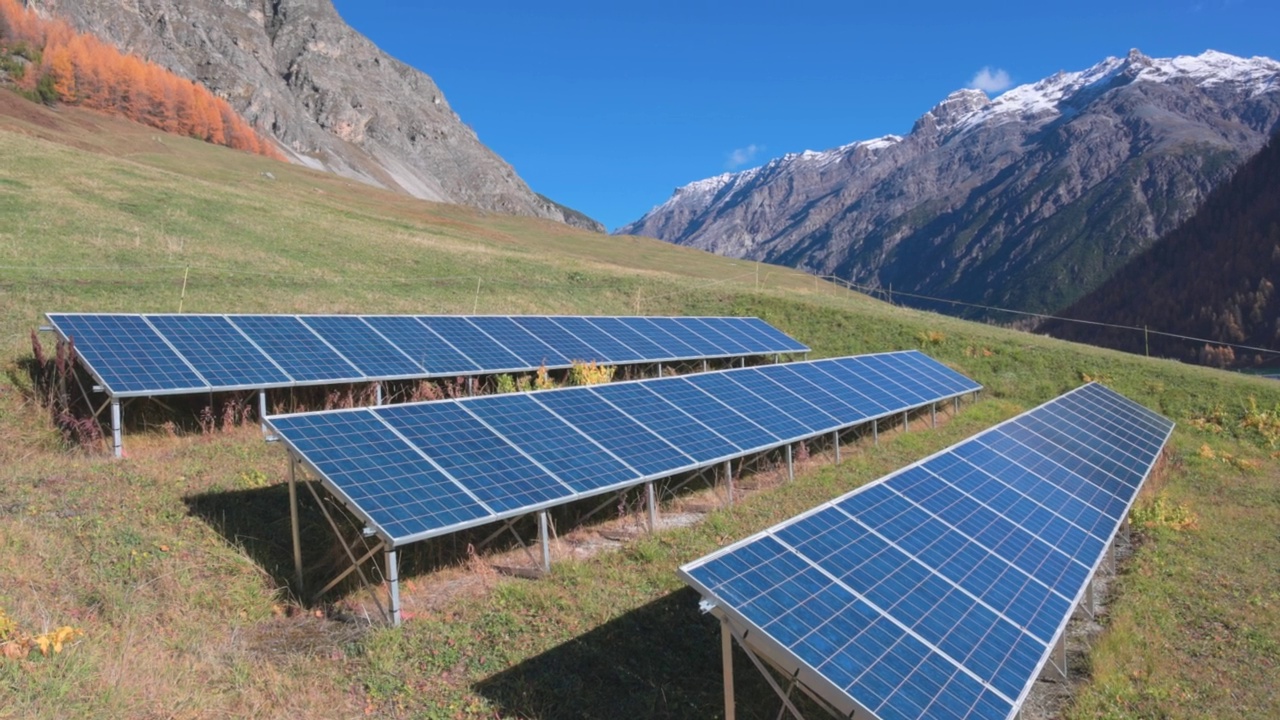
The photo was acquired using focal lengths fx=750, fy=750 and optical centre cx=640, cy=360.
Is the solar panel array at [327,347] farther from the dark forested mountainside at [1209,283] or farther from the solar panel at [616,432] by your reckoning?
the dark forested mountainside at [1209,283]

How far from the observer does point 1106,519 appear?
12.9 meters

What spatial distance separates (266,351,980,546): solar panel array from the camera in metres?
9.80

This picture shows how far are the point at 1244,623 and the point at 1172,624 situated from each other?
49.6 inches

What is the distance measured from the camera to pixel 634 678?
28.5 feet

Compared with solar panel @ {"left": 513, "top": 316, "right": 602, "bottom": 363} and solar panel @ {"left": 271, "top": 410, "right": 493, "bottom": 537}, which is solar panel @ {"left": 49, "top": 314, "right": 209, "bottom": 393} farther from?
solar panel @ {"left": 513, "top": 316, "right": 602, "bottom": 363}

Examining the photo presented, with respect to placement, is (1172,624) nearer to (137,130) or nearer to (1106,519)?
(1106,519)

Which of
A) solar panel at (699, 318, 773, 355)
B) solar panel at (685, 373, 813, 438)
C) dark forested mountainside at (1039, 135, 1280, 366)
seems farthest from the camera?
dark forested mountainside at (1039, 135, 1280, 366)

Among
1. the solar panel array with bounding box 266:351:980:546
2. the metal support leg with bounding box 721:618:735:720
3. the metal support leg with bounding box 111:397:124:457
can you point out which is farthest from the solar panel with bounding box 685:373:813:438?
the metal support leg with bounding box 111:397:124:457

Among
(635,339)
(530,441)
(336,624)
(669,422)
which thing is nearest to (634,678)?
(336,624)

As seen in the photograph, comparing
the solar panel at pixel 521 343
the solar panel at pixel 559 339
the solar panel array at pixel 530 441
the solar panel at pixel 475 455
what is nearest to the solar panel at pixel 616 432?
the solar panel array at pixel 530 441

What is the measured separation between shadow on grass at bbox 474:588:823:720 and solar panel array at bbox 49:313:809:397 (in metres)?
9.25

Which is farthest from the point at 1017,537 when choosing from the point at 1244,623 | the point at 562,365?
the point at 562,365

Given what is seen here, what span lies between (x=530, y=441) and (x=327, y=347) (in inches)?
299

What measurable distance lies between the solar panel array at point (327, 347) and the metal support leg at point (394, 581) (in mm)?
7263
